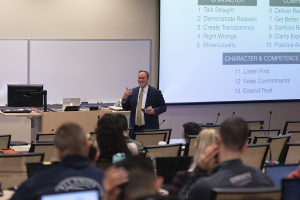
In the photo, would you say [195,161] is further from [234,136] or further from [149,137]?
[149,137]

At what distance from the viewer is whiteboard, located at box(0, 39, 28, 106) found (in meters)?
7.53

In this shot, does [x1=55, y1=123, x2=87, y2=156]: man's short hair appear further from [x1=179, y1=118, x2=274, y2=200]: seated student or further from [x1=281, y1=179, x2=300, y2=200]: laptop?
[x1=281, y1=179, x2=300, y2=200]: laptop

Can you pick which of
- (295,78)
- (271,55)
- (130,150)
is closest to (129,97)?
(130,150)

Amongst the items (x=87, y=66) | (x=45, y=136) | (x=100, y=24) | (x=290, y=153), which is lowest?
(x=290, y=153)

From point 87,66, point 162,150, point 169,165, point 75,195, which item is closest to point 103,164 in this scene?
point 169,165

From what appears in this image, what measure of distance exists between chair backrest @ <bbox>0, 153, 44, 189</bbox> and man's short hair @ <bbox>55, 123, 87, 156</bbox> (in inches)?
38.5

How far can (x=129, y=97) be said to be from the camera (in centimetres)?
645

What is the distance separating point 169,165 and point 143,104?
349 cm

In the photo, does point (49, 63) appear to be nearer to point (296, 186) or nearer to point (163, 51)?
point (163, 51)

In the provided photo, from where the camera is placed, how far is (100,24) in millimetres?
8109

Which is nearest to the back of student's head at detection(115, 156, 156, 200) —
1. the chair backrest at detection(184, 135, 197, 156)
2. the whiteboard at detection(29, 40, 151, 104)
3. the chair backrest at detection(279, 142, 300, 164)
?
the chair backrest at detection(184, 135, 197, 156)

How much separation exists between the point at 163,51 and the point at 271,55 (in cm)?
257

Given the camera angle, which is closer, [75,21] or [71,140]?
[71,140]

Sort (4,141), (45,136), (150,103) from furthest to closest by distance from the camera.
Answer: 1. (150,103)
2. (45,136)
3. (4,141)
